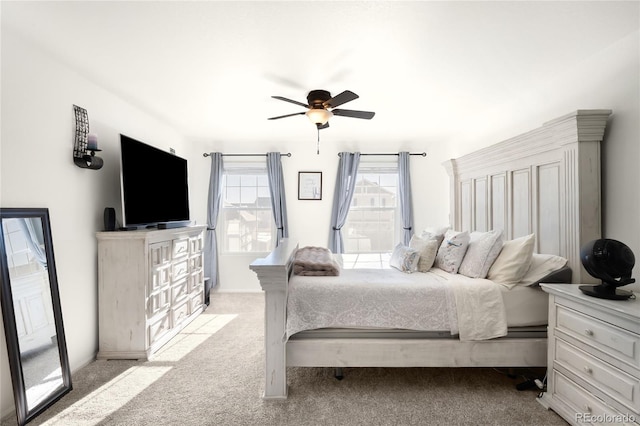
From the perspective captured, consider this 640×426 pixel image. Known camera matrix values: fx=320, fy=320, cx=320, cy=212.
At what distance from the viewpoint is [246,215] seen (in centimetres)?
517

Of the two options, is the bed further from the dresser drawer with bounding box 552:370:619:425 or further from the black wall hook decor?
the black wall hook decor

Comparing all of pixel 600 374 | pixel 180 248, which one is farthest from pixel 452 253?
pixel 180 248

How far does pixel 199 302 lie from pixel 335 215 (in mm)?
2277

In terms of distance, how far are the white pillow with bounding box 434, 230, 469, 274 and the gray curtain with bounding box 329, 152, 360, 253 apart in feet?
7.59

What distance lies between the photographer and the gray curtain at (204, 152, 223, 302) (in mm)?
4922

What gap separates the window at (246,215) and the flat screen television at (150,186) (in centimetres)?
107

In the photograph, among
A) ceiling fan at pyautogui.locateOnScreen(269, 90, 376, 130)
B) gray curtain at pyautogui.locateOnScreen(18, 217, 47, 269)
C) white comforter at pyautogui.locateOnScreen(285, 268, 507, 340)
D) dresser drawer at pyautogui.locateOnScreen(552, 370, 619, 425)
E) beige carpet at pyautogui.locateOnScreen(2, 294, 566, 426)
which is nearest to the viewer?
dresser drawer at pyautogui.locateOnScreen(552, 370, 619, 425)

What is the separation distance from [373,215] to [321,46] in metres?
3.36

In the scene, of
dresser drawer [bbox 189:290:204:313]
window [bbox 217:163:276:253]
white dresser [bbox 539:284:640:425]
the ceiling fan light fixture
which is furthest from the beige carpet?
window [bbox 217:163:276:253]

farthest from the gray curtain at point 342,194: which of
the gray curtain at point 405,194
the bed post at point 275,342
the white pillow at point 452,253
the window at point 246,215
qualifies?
the bed post at point 275,342

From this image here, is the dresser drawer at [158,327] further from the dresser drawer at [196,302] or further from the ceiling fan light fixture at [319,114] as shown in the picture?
the ceiling fan light fixture at [319,114]

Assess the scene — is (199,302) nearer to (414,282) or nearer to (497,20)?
(414,282)

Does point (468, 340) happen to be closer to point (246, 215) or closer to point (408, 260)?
point (408, 260)

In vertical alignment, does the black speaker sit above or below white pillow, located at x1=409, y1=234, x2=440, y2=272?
above
